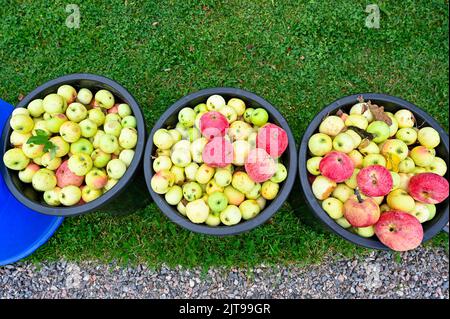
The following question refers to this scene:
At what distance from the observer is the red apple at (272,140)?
256 cm

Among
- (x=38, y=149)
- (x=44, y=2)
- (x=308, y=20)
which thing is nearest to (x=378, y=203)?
(x=308, y=20)

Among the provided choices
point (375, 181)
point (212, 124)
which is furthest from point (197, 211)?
point (375, 181)

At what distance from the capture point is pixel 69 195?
2605mm

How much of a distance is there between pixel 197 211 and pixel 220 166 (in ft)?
1.03

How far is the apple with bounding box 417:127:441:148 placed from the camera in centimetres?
268

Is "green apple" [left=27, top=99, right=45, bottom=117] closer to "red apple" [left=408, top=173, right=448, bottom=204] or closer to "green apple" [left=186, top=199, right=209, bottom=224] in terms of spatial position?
"green apple" [left=186, top=199, right=209, bottom=224]

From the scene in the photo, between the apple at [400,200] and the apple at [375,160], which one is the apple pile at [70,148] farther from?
the apple at [400,200]

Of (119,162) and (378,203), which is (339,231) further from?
(119,162)

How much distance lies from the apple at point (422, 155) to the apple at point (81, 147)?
213 cm

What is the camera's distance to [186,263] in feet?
10.8

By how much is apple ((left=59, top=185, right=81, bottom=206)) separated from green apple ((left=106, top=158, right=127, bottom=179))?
0.24 m

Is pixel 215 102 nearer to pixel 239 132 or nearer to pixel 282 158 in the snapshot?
pixel 239 132

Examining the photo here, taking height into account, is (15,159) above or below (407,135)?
below

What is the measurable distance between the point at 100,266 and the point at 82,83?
4.86ft
